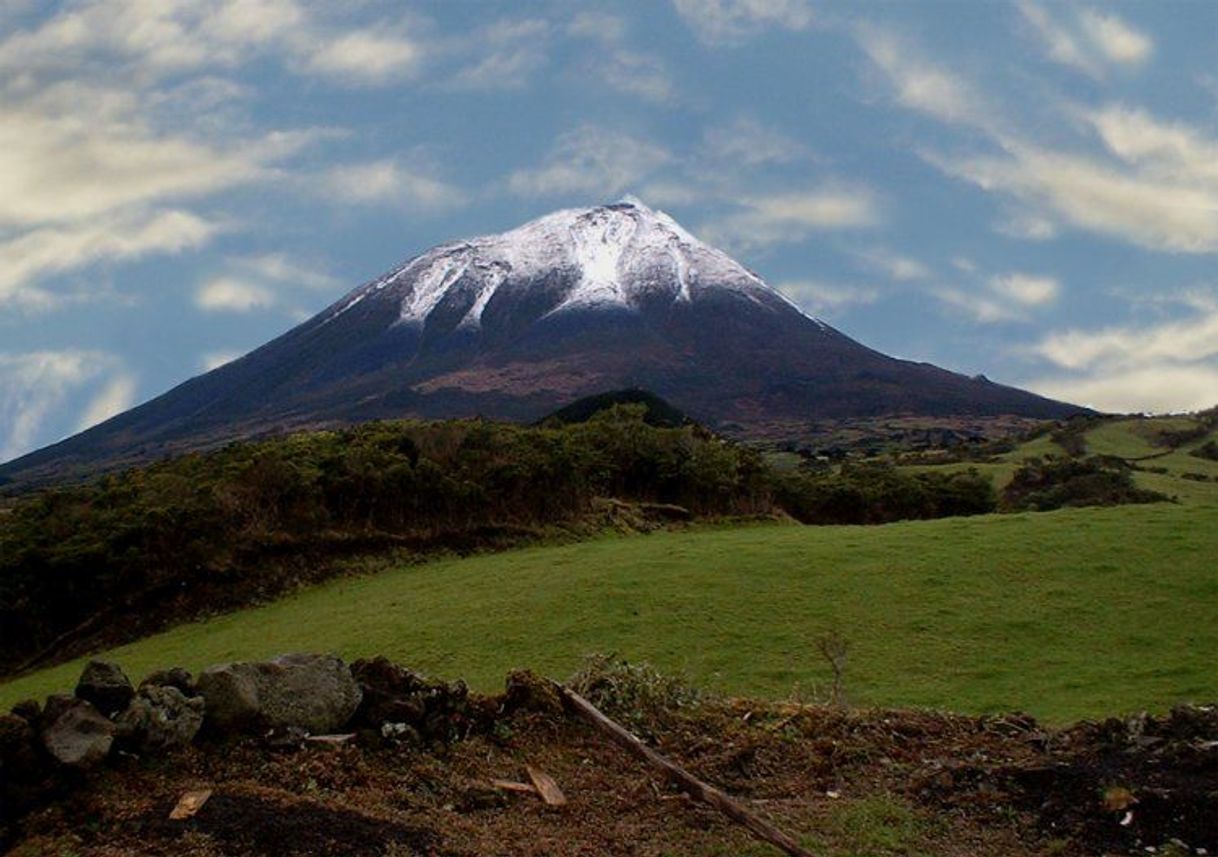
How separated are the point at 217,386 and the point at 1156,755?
476 feet

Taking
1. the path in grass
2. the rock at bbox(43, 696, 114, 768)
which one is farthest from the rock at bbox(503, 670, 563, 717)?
the path in grass

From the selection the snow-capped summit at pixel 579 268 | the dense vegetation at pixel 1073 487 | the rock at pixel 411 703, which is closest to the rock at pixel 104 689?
the rock at pixel 411 703

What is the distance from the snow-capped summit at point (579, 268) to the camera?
160 metres

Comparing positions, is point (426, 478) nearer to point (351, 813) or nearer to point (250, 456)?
point (250, 456)

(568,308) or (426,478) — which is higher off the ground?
(568,308)

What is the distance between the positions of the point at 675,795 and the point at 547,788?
907 mm

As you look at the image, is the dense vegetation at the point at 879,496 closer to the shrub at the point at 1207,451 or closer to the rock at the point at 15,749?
the rock at the point at 15,749

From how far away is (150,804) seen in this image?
6.26 m

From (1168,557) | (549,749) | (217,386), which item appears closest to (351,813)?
(549,749)

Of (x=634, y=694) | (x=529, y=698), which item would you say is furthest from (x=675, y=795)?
(x=634, y=694)

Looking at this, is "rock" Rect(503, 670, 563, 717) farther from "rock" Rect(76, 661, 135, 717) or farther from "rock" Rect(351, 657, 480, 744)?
"rock" Rect(76, 661, 135, 717)

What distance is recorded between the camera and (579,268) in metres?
173

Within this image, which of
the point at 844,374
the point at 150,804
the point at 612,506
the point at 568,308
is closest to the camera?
the point at 150,804

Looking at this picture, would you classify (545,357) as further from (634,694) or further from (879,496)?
(634,694)
